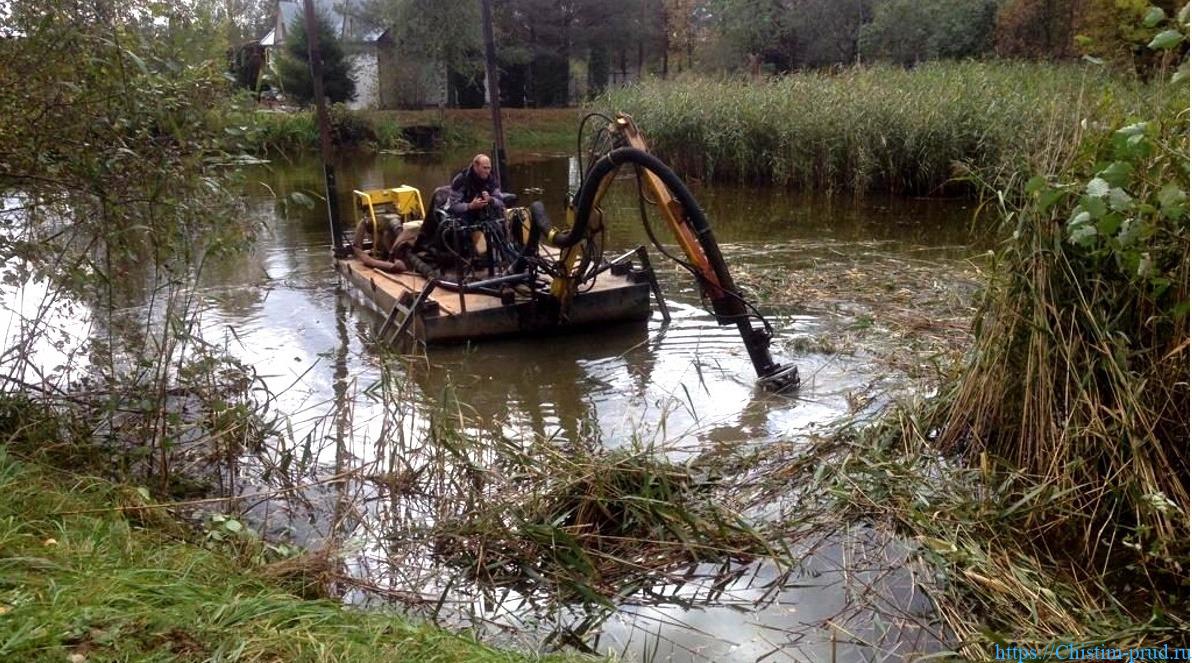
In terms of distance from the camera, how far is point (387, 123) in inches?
1268

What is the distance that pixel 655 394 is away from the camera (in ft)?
24.0

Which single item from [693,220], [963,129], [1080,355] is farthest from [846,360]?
[963,129]

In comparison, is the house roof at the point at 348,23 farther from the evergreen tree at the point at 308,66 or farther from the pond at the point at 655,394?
the pond at the point at 655,394

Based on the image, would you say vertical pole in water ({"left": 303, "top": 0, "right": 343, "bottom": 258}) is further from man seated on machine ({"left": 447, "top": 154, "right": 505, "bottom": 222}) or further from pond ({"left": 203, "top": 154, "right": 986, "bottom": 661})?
man seated on machine ({"left": 447, "top": 154, "right": 505, "bottom": 222})

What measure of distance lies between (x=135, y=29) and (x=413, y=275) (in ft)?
14.5

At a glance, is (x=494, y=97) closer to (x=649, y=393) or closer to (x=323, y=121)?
(x=323, y=121)

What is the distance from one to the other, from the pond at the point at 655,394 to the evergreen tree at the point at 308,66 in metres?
16.1

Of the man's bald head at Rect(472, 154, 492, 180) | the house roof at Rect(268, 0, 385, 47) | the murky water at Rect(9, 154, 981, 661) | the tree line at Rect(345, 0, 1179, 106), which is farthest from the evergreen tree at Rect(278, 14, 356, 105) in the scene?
the man's bald head at Rect(472, 154, 492, 180)

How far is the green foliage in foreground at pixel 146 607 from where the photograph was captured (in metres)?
2.97

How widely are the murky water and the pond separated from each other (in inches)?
0.6

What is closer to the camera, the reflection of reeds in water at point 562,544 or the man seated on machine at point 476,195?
the reflection of reeds in water at point 562,544

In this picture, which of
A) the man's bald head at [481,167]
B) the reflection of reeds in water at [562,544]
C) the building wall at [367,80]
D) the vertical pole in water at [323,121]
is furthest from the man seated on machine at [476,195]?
the building wall at [367,80]

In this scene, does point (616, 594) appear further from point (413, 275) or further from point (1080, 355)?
point (413, 275)

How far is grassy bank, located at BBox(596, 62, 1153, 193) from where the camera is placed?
617 inches
